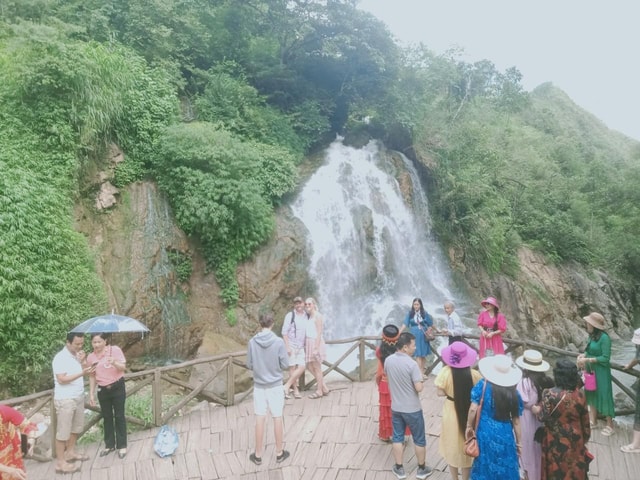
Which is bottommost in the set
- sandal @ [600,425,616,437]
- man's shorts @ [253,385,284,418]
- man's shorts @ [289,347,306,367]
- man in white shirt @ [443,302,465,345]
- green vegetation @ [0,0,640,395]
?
sandal @ [600,425,616,437]

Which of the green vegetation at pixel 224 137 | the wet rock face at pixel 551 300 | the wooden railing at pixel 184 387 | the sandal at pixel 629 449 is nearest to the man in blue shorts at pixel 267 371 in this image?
the wooden railing at pixel 184 387

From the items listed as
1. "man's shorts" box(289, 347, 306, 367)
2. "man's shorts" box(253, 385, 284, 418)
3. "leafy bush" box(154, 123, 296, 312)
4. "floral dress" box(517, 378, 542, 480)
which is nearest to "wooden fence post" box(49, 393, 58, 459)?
"man's shorts" box(253, 385, 284, 418)

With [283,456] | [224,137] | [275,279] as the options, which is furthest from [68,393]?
[224,137]

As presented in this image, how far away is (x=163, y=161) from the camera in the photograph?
11.6 m

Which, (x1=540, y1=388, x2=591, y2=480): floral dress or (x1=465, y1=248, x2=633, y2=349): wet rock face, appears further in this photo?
(x1=465, y1=248, x2=633, y2=349): wet rock face

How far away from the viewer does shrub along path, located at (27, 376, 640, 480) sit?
193 inches

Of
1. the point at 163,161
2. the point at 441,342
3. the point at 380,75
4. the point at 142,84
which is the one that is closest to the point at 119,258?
the point at 163,161

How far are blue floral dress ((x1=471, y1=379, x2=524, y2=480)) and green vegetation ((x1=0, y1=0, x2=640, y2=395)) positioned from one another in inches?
307

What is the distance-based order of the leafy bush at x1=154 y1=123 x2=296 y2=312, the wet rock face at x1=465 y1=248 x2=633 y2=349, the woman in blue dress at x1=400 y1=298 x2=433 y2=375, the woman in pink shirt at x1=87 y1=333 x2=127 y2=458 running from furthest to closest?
the wet rock face at x1=465 y1=248 x2=633 y2=349 < the leafy bush at x1=154 y1=123 x2=296 y2=312 < the woman in blue dress at x1=400 y1=298 x2=433 y2=375 < the woman in pink shirt at x1=87 y1=333 x2=127 y2=458

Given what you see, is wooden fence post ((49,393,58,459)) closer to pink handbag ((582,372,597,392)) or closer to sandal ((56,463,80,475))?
sandal ((56,463,80,475))

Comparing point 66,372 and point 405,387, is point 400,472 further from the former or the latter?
point 66,372

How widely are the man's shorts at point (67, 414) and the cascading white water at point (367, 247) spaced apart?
8429mm

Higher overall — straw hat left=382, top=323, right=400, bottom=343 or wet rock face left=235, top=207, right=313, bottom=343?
straw hat left=382, top=323, right=400, bottom=343

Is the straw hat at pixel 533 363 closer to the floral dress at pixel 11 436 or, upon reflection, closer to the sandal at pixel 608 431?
the sandal at pixel 608 431
